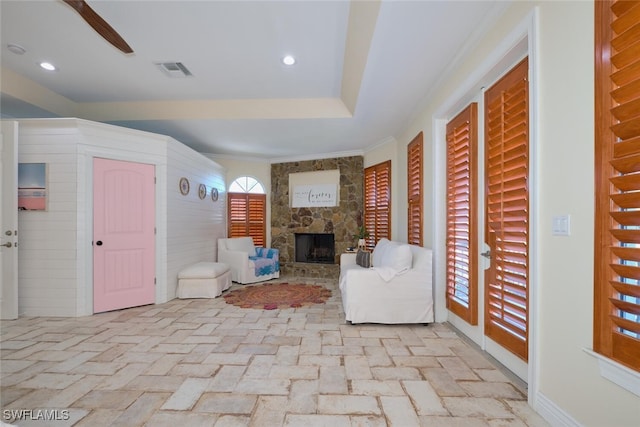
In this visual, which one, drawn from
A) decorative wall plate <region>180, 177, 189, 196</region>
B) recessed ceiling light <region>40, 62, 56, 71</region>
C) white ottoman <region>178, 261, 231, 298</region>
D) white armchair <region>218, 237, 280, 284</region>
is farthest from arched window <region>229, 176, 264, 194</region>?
recessed ceiling light <region>40, 62, 56, 71</region>

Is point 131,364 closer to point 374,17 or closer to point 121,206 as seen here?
point 121,206

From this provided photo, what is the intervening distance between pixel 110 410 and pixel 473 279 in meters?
2.91

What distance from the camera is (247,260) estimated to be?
5555mm

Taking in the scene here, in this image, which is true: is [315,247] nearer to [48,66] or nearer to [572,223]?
[48,66]

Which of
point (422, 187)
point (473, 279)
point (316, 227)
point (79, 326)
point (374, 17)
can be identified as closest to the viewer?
point (374, 17)

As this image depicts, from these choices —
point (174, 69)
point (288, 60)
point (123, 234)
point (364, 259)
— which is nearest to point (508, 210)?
point (288, 60)

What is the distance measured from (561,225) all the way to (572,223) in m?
0.07

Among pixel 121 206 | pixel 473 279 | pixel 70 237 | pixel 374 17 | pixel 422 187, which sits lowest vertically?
pixel 473 279

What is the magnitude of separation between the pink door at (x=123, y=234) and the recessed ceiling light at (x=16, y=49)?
4.11 feet

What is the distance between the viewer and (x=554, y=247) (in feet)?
5.41

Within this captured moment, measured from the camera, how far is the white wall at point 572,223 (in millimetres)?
1410

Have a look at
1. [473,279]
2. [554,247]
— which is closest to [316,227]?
[473,279]

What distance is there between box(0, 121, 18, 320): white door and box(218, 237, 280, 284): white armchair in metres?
2.89

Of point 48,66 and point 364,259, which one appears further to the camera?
point 364,259
